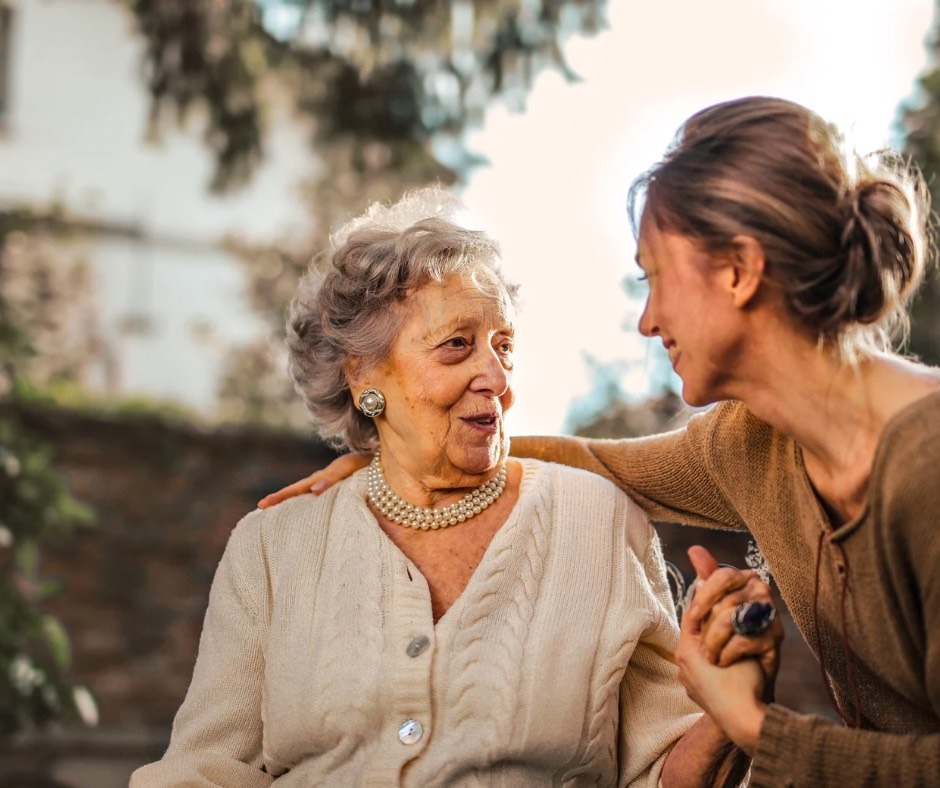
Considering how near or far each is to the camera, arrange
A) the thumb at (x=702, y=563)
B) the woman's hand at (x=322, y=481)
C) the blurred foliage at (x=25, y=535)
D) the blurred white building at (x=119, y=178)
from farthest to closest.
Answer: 1. the blurred white building at (x=119, y=178)
2. the blurred foliage at (x=25, y=535)
3. the woman's hand at (x=322, y=481)
4. the thumb at (x=702, y=563)

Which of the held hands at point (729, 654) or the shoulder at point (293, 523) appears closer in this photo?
the held hands at point (729, 654)

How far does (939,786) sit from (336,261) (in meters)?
1.68

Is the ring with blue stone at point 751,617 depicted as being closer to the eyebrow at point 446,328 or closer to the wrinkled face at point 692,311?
the wrinkled face at point 692,311

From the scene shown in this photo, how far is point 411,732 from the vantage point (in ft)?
8.72

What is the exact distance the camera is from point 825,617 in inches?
95.7

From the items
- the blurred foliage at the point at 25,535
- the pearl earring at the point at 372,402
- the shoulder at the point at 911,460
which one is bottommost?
the blurred foliage at the point at 25,535

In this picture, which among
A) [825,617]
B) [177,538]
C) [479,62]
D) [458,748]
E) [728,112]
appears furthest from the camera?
[177,538]

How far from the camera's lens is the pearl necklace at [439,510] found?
2920 mm

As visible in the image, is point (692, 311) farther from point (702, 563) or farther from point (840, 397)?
point (702, 563)

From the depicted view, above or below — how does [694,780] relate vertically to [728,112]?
below

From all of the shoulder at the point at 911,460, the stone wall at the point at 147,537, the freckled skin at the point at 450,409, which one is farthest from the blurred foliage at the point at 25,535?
the shoulder at the point at 911,460

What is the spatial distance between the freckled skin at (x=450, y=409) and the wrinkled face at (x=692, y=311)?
0.57 metres

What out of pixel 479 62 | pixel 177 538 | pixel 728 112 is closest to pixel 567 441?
pixel 728 112

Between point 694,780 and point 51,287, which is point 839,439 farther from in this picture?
point 51,287
